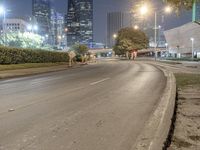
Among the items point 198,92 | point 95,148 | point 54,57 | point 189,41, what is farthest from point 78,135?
point 189,41

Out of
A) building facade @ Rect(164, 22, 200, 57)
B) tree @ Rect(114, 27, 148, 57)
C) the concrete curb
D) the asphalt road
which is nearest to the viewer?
the concrete curb

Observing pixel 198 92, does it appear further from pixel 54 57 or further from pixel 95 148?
pixel 54 57

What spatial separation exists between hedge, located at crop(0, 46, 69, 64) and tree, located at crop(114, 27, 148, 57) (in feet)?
191

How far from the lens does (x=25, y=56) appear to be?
42656 millimetres

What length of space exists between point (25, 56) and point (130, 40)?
76645 mm

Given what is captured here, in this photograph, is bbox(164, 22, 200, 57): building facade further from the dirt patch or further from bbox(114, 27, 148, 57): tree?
the dirt patch

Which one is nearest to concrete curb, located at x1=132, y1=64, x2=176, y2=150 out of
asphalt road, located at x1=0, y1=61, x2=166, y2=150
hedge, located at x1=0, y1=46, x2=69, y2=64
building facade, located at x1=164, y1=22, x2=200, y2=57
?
asphalt road, located at x1=0, y1=61, x2=166, y2=150

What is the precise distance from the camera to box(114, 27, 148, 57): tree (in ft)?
374

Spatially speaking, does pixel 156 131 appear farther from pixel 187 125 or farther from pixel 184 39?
pixel 184 39

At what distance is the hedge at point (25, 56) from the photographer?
37.0 metres

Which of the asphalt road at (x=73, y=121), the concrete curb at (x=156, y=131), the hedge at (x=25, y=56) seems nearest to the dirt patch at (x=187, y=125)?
the concrete curb at (x=156, y=131)

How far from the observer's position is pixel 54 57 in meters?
54.8

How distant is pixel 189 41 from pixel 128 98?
13261 cm

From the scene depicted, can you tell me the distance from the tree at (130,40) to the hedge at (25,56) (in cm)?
5835
